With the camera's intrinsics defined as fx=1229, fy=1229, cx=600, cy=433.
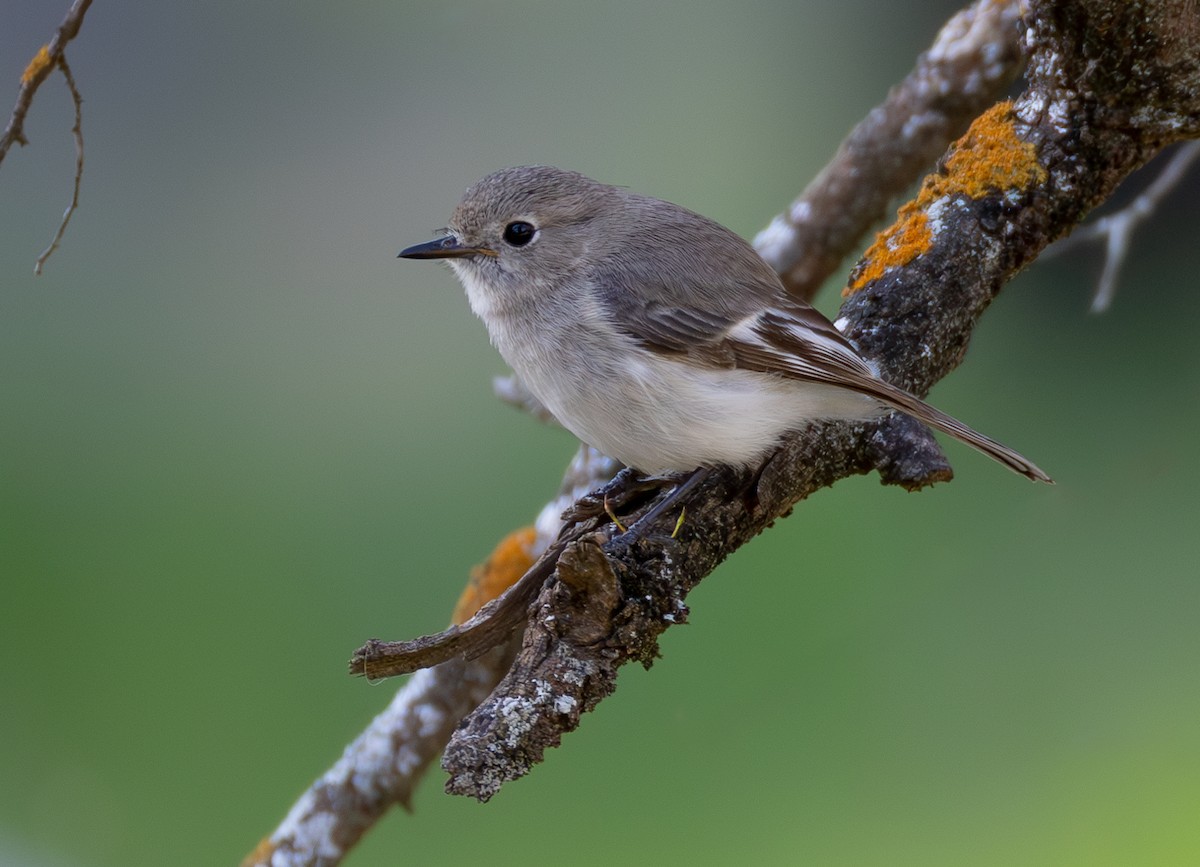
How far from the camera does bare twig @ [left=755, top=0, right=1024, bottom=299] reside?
333 cm

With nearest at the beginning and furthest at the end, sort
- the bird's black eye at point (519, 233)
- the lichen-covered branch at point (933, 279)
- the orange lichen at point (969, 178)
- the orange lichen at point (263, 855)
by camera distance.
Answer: the lichen-covered branch at point (933, 279), the orange lichen at point (969, 178), the bird's black eye at point (519, 233), the orange lichen at point (263, 855)

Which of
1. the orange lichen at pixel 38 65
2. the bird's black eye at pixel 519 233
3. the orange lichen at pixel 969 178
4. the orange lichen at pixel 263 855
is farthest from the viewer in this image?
the orange lichen at pixel 263 855

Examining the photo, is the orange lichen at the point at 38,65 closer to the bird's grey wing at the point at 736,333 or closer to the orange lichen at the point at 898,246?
the bird's grey wing at the point at 736,333

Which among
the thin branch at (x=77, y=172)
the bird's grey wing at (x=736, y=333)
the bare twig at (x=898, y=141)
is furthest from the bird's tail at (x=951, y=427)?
the thin branch at (x=77, y=172)

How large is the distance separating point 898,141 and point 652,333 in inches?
52.9

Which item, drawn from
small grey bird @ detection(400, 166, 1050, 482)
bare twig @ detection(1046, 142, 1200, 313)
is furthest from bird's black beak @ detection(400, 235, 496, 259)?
bare twig @ detection(1046, 142, 1200, 313)

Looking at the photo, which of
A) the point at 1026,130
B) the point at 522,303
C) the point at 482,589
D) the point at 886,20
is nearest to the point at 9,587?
the point at 482,589

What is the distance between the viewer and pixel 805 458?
2607 millimetres

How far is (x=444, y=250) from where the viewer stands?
282 centimetres

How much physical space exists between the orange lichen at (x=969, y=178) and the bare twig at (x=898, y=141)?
574 millimetres

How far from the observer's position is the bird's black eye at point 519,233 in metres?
2.85

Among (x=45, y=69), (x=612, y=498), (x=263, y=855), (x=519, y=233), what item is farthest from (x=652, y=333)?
(x=263, y=855)

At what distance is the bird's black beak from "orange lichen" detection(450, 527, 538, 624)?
34.7 inches

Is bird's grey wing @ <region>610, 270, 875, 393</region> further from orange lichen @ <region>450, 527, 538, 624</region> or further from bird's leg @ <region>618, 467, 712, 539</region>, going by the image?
orange lichen @ <region>450, 527, 538, 624</region>
